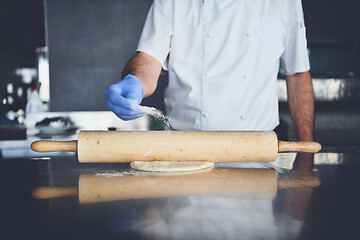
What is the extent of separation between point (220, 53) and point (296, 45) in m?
0.36

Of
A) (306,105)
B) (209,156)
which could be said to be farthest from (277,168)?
(306,105)

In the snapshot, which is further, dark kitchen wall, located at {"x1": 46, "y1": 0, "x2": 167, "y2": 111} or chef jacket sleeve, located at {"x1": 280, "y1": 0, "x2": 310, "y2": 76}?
dark kitchen wall, located at {"x1": 46, "y1": 0, "x2": 167, "y2": 111}

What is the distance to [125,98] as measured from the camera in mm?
886

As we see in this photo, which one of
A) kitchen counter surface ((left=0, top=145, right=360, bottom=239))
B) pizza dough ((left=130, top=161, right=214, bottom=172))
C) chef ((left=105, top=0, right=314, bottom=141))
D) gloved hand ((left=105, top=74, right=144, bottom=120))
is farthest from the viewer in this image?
chef ((left=105, top=0, right=314, bottom=141))

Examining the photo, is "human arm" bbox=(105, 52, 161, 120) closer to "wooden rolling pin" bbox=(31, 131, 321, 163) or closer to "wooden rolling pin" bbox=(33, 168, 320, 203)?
"wooden rolling pin" bbox=(31, 131, 321, 163)

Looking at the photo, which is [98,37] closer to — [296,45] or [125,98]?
[296,45]

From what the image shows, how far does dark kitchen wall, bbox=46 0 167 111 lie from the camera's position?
304 centimetres

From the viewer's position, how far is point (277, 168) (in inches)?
32.1

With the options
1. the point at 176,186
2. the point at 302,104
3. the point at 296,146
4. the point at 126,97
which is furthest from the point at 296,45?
the point at 176,186

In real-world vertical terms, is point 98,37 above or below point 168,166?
above

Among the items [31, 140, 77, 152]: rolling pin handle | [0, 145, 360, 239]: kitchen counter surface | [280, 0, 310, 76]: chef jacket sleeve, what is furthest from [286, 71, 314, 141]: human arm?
[31, 140, 77, 152]: rolling pin handle

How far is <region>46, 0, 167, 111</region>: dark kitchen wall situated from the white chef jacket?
1.69 m

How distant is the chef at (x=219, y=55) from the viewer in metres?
1.30

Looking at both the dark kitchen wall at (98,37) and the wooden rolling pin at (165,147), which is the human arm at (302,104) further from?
the dark kitchen wall at (98,37)
